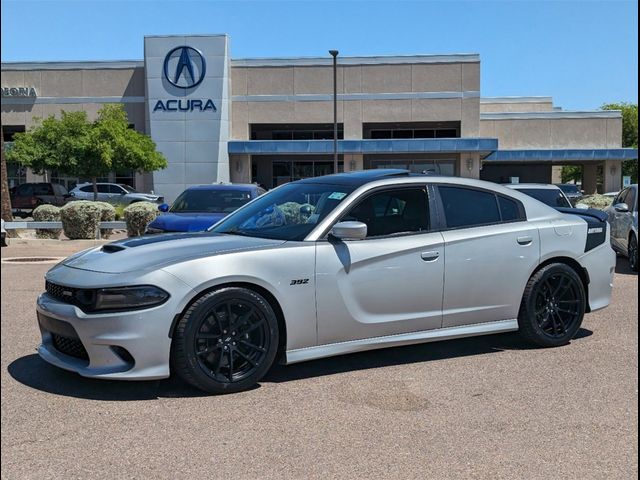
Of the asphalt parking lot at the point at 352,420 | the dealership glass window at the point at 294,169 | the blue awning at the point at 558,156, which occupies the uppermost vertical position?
the blue awning at the point at 558,156

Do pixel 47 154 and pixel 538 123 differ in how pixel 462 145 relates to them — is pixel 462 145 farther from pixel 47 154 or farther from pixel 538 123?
pixel 47 154

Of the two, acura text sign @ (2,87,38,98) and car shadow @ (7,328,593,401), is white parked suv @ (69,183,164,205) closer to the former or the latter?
acura text sign @ (2,87,38,98)

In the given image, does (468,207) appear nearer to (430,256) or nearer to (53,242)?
(430,256)

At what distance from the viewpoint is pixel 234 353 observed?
456cm

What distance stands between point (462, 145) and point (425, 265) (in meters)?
36.3

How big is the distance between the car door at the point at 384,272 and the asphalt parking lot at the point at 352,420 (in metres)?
0.40

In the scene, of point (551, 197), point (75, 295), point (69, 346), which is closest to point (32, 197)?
point (551, 197)

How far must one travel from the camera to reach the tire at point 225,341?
4.39m

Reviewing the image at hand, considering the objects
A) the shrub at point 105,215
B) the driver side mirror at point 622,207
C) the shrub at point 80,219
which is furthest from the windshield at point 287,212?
the shrub at point 105,215

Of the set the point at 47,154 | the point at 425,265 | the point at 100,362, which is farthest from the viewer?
the point at 47,154

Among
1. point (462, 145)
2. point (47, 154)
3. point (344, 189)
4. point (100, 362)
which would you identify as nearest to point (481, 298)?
point (344, 189)

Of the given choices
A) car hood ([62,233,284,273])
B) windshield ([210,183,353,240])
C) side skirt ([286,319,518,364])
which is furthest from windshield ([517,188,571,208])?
car hood ([62,233,284,273])

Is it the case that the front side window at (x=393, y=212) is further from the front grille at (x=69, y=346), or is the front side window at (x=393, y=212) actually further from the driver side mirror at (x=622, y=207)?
the driver side mirror at (x=622, y=207)

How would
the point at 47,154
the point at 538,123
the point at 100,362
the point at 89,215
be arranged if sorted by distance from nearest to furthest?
1. the point at 100,362
2. the point at 89,215
3. the point at 47,154
4. the point at 538,123
